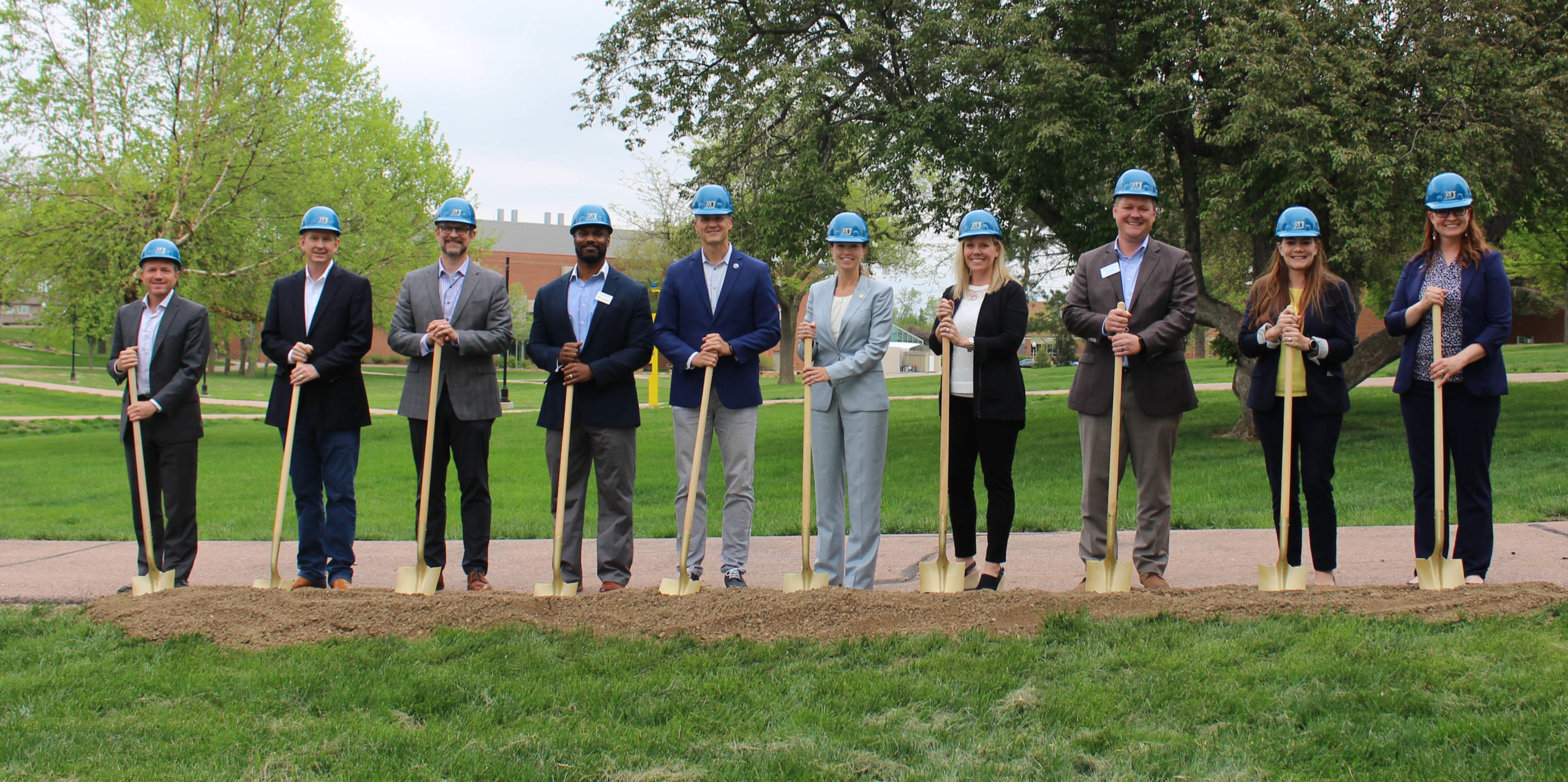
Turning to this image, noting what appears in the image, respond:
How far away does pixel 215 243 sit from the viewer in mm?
15828

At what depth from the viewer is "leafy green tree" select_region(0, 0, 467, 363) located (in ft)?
47.4

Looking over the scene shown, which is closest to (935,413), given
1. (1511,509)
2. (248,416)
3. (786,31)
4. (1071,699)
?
(786,31)

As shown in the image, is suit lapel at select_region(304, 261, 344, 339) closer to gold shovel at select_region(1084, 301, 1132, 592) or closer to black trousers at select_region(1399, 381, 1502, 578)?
gold shovel at select_region(1084, 301, 1132, 592)

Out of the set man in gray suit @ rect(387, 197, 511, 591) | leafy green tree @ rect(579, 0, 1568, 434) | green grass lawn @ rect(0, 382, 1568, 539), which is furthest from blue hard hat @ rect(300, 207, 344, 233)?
leafy green tree @ rect(579, 0, 1568, 434)

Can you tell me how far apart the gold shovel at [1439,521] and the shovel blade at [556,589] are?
4.10 metres

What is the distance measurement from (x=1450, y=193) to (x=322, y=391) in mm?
5911

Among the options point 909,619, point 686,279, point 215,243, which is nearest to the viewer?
point 909,619

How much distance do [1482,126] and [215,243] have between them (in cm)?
1581

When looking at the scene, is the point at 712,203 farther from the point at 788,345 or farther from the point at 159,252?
the point at 788,345

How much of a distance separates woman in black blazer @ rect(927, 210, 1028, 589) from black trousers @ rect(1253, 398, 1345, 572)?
1.27 meters

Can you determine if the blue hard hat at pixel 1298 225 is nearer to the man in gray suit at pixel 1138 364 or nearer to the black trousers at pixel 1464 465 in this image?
the man in gray suit at pixel 1138 364

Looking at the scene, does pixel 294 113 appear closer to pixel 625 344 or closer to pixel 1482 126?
pixel 625 344

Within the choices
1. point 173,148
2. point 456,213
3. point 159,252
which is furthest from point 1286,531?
point 173,148

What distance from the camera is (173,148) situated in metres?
15.0
